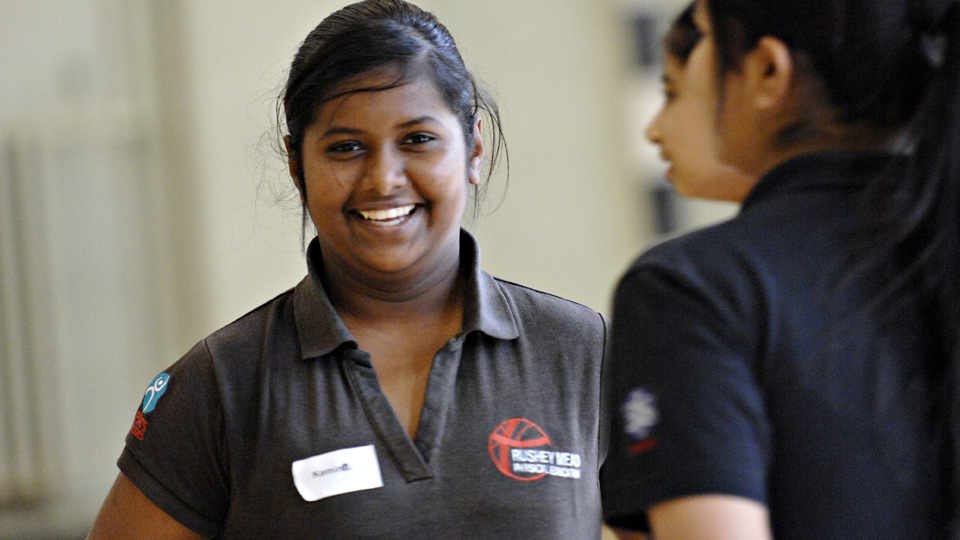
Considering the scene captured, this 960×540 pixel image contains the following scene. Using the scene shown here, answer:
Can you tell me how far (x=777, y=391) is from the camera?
0.73 m

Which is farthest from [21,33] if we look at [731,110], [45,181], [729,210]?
[731,110]

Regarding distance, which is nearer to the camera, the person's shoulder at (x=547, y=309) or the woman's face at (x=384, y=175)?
the woman's face at (x=384, y=175)

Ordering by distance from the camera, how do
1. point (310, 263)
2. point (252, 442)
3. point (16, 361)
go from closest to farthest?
1. point (252, 442)
2. point (310, 263)
3. point (16, 361)

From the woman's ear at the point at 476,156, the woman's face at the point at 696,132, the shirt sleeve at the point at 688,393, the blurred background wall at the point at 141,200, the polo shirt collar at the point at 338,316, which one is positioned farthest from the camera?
the blurred background wall at the point at 141,200

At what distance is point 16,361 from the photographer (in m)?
3.94

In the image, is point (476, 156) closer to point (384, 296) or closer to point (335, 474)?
point (384, 296)

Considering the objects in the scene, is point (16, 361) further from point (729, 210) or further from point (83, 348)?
point (729, 210)

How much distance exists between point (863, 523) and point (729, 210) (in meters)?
3.04

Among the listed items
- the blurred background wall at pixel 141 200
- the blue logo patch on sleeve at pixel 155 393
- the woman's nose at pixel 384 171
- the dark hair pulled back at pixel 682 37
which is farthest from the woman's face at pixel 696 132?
the blurred background wall at pixel 141 200

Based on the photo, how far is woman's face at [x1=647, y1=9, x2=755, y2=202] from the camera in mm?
824

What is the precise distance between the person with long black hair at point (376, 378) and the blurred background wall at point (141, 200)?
2483 mm

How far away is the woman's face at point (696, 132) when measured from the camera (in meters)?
0.82

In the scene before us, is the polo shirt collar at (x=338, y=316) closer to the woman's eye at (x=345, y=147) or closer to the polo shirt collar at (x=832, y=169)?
the woman's eye at (x=345, y=147)

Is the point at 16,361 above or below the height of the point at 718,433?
below
